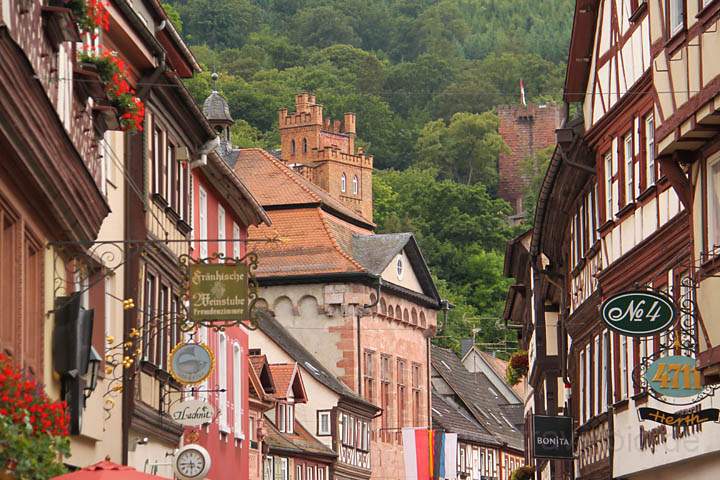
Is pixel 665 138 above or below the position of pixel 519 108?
below

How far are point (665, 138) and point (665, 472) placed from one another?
640 cm

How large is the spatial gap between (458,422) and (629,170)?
186 ft

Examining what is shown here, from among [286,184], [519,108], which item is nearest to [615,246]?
[286,184]

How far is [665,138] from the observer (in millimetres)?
21016

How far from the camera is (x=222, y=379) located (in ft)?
128

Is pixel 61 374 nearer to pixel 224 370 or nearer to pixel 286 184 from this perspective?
pixel 224 370

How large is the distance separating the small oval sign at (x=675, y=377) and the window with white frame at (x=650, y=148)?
5.62 m

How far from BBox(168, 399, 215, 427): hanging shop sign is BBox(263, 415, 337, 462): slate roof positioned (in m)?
22.4

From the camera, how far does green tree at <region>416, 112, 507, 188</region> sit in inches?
7028

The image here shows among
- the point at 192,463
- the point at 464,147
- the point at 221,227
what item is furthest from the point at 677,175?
the point at 464,147

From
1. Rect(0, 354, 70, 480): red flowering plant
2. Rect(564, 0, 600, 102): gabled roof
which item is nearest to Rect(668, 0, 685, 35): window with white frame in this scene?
Rect(0, 354, 70, 480): red flowering plant

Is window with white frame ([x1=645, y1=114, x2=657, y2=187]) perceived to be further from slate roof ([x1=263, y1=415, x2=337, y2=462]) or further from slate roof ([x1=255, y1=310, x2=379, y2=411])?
slate roof ([x1=255, y1=310, x2=379, y2=411])

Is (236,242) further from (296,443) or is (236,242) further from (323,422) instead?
(323,422)

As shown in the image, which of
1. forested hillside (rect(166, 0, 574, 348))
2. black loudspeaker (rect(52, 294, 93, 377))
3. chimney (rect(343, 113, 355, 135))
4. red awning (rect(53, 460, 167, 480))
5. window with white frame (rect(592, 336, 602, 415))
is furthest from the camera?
forested hillside (rect(166, 0, 574, 348))
